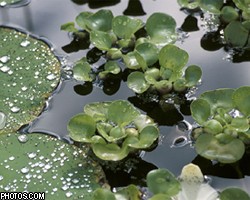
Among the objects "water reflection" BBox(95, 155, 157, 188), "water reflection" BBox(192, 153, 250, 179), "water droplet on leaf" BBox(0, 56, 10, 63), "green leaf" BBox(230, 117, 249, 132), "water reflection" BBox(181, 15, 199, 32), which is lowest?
"water reflection" BBox(95, 155, 157, 188)

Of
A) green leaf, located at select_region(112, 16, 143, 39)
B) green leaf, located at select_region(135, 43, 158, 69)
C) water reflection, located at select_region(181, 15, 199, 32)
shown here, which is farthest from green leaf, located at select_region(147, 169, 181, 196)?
water reflection, located at select_region(181, 15, 199, 32)

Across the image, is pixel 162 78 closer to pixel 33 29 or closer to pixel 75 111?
pixel 75 111

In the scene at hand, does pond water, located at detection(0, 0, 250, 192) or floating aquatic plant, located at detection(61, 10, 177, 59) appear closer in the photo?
pond water, located at detection(0, 0, 250, 192)

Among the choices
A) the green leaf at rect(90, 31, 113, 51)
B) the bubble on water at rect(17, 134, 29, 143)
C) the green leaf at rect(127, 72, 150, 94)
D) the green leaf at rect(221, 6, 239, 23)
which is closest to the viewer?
the bubble on water at rect(17, 134, 29, 143)

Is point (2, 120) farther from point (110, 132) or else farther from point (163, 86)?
point (163, 86)

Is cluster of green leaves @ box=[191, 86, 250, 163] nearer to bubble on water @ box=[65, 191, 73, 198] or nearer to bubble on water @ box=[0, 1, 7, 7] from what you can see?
bubble on water @ box=[65, 191, 73, 198]

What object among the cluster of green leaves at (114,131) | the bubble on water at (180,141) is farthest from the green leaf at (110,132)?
the bubble on water at (180,141)
